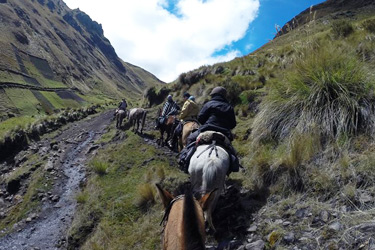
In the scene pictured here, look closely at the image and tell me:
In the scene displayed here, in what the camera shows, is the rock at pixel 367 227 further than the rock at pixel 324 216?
No

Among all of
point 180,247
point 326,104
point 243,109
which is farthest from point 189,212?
point 243,109

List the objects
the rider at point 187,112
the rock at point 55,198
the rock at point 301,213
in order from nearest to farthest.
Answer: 1. the rock at point 301,213
2. the rock at point 55,198
3. the rider at point 187,112

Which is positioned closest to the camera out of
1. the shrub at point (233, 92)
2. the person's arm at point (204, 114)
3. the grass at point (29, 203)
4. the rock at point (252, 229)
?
the rock at point (252, 229)

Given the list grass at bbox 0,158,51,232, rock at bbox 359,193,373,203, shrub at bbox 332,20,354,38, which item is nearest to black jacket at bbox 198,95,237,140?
rock at bbox 359,193,373,203

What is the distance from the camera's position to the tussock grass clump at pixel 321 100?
4.66 m

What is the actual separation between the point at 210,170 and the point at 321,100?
9.72 ft

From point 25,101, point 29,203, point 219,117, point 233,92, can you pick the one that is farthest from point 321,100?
point 25,101

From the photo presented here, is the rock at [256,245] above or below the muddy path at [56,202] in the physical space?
above

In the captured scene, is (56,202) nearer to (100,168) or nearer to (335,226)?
(100,168)

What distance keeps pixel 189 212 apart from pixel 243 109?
366 inches

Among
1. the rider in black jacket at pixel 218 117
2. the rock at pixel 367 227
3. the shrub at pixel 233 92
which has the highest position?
the shrub at pixel 233 92

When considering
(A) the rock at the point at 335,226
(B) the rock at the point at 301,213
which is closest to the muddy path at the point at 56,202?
(B) the rock at the point at 301,213

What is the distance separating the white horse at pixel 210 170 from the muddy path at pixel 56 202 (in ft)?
14.5

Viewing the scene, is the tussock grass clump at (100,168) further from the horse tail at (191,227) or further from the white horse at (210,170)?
the horse tail at (191,227)
